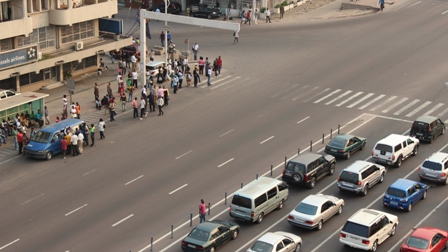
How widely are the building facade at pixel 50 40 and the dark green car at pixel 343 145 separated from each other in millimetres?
24493

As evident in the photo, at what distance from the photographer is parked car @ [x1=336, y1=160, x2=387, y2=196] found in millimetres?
47938

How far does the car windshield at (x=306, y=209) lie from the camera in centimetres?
4388

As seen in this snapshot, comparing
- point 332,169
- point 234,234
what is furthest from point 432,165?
point 234,234

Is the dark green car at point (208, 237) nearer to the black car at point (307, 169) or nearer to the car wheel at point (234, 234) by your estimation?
the car wheel at point (234, 234)

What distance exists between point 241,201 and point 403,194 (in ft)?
28.6

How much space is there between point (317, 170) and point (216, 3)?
49.4m

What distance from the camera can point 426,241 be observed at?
40656 millimetres

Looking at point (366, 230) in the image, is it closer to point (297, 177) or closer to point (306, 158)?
point (297, 177)

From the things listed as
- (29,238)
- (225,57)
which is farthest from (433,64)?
(29,238)

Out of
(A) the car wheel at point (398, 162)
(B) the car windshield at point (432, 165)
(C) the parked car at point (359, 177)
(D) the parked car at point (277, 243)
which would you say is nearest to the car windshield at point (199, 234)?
(D) the parked car at point (277, 243)

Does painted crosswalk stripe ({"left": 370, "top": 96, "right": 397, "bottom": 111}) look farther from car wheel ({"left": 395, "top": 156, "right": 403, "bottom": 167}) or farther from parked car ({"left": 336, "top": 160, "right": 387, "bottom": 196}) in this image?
parked car ({"left": 336, "top": 160, "right": 387, "bottom": 196})

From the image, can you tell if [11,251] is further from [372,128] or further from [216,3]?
[216,3]

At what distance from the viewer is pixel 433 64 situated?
248 ft

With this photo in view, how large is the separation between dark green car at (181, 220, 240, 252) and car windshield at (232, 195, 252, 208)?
7.09 ft
